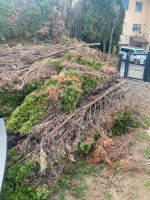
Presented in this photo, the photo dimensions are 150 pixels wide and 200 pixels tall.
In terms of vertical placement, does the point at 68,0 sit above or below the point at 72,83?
above

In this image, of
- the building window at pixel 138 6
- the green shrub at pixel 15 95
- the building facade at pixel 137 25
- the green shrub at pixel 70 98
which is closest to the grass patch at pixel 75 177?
the green shrub at pixel 70 98

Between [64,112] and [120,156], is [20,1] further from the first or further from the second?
[120,156]

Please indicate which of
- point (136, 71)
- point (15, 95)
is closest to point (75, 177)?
point (15, 95)

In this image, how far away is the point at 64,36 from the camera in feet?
33.6

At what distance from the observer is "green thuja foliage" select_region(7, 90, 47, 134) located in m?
5.48

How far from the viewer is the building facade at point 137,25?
37156 millimetres

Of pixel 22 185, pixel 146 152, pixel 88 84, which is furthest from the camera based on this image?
pixel 88 84

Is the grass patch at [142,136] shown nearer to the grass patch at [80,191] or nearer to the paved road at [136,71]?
the grass patch at [80,191]

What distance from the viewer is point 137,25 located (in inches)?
1522

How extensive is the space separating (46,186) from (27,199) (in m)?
0.32

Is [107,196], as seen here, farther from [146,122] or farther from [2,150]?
[146,122]

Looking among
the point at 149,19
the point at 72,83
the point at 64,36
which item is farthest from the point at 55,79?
the point at 149,19

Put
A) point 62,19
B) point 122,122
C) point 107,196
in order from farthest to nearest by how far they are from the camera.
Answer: point 62,19 < point 122,122 < point 107,196

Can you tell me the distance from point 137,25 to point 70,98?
3442 centimetres
